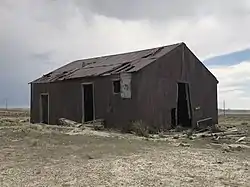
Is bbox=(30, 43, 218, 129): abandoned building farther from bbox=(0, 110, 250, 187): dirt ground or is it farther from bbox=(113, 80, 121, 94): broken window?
bbox=(0, 110, 250, 187): dirt ground

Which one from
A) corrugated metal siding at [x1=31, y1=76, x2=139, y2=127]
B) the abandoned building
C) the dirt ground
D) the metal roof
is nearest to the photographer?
the dirt ground

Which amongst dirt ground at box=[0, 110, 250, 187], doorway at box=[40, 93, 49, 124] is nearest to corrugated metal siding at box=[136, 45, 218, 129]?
dirt ground at box=[0, 110, 250, 187]

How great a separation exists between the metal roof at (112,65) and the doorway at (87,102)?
101 centimetres

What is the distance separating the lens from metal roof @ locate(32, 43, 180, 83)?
25398 mm

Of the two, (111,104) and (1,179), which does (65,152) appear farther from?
(111,104)

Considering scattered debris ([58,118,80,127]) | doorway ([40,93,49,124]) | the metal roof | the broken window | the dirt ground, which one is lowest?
the dirt ground

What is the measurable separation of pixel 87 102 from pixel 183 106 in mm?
A: 6654

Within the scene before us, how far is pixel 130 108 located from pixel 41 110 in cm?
1037

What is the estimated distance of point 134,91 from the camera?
23.7 metres

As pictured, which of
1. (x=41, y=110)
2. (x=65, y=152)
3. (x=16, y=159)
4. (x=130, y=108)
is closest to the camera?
(x=16, y=159)

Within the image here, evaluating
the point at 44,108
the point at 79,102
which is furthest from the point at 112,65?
the point at 44,108

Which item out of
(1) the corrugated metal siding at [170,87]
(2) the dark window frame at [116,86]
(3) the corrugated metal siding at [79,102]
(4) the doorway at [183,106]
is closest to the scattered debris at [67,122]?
(3) the corrugated metal siding at [79,102]

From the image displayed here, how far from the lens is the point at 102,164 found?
11.2 metres

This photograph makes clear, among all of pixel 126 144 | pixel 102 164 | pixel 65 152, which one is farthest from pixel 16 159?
pixel 126 144
